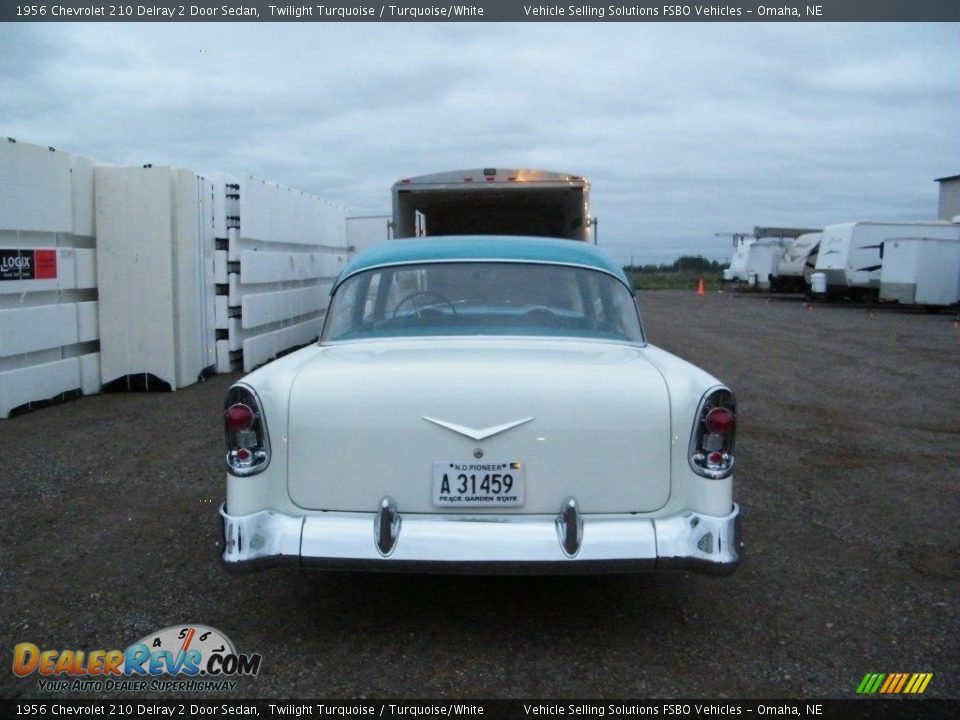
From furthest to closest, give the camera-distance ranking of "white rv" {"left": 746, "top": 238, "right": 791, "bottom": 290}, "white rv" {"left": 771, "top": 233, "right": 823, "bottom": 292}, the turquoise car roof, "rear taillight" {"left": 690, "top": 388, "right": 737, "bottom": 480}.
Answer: "white rv" {"left": 746, "top": 238, "right": 791, "bottom": 290}
"white rv" {"left": 771, "top": 233, "right": 823, "bottom": 292}
the turquoise car roof
"rear taillight" {"left": 690, "top": 388, "right": 737, "bottom": 480}

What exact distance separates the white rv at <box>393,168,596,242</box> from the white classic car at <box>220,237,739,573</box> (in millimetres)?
7101

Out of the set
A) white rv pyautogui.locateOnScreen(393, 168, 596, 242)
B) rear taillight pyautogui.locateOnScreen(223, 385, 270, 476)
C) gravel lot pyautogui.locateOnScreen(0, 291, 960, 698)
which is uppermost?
white rv pyautogui.locateOnScreen(393, 168, 596, 242)

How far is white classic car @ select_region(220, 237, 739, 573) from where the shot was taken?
3.49m

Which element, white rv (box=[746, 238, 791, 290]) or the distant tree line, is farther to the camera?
the distant tree line

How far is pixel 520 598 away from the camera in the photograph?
4.31 m

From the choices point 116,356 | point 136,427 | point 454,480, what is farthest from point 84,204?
point 454,480

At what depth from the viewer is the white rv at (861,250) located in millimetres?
26266

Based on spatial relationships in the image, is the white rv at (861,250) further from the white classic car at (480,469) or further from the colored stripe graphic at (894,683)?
the white classic car at (480,469)

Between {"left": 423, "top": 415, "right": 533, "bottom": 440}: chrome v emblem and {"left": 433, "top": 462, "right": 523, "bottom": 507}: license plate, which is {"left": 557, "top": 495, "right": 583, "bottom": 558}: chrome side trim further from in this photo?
{"left": 423, "top": 415, "right": 533, "bottom": 440}: chrome v emblem

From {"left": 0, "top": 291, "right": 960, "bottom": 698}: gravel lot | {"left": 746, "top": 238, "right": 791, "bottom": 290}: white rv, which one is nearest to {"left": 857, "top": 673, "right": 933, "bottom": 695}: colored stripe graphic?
{"left": 0, "top": 291, "right": 960, "bottom": 698}: gravel lot

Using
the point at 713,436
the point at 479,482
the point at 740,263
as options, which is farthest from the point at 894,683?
the point at 740,263

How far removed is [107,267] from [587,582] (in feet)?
23.9

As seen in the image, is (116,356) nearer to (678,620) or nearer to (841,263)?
(678,620)

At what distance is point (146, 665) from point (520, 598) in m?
1.69
